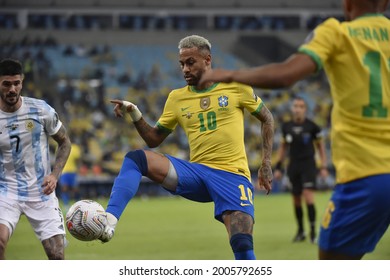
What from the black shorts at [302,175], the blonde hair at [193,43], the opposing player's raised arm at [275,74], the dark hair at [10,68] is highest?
the opposing player's raised arm at [275,74]

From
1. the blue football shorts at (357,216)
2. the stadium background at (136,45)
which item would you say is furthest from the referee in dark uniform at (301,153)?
the stadium background at (136,45)

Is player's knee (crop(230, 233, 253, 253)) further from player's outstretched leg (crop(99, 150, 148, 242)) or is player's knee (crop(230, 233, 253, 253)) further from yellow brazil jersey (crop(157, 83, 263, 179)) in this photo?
player's outstretched leg (crop(99, 150, 148, 242))

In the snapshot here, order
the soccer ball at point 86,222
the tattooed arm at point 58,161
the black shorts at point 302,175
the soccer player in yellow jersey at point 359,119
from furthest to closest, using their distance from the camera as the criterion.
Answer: the black shorts at point 302,175
the tattooed arm at point 58,161
the soccer ball at point 86,222
the soccer player in yellow jersey at point 359,119

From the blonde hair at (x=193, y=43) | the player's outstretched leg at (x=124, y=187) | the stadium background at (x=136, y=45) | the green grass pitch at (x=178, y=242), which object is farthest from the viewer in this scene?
the stadium background at (x=136, y=45)

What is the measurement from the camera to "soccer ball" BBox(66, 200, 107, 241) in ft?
20.0

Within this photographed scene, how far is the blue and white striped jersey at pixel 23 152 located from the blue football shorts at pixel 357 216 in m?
3.36

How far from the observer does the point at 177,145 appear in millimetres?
33438

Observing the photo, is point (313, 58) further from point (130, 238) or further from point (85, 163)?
point (85, 163)

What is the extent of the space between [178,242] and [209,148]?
6044mm

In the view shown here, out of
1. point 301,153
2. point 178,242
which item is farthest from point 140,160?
point 301,153

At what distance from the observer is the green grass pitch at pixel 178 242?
440 inches

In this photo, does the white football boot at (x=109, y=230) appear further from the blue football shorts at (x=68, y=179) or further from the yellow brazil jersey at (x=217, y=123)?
the blue football shorts at (x=68, y=179)
